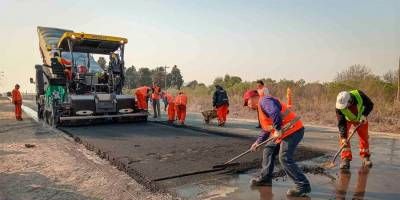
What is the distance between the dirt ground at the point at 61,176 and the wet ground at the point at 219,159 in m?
0.43

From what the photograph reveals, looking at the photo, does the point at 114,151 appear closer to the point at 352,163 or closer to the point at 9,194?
the point at 9,194

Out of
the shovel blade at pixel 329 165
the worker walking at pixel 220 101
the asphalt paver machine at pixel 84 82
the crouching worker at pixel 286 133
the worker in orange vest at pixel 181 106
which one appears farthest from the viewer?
the worker in orange vest at pixel 181 106

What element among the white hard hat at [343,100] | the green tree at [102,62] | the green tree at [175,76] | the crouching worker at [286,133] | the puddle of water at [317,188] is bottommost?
the puddle of water at [317,188]

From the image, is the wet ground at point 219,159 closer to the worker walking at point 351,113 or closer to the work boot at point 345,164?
the work boot at point 345,164

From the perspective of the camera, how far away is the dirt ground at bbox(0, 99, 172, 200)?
5273 mm

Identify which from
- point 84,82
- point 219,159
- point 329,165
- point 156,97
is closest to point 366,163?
point 329,165

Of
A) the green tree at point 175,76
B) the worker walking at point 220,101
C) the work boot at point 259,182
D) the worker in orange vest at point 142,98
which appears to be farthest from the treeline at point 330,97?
the green tree at point 175,76

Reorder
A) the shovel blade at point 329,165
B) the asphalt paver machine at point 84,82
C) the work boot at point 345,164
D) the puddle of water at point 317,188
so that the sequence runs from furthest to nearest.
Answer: the asphalt paver machine at point 84,82, the shovel blade at point 329,165, the work boot at point 345,164, the puddle of water at point 317,188

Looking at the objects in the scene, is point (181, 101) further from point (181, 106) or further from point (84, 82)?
point (84, 82)

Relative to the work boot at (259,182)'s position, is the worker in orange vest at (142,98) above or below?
above

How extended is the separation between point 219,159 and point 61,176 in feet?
8.90

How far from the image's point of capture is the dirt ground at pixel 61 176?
17.3 ft

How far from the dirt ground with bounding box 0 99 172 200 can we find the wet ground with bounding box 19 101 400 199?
430 millimetres

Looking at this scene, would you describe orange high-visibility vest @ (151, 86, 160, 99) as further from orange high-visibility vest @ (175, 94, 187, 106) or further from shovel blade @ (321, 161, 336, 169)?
shovel blade @ (321, 161, 336, 169)
